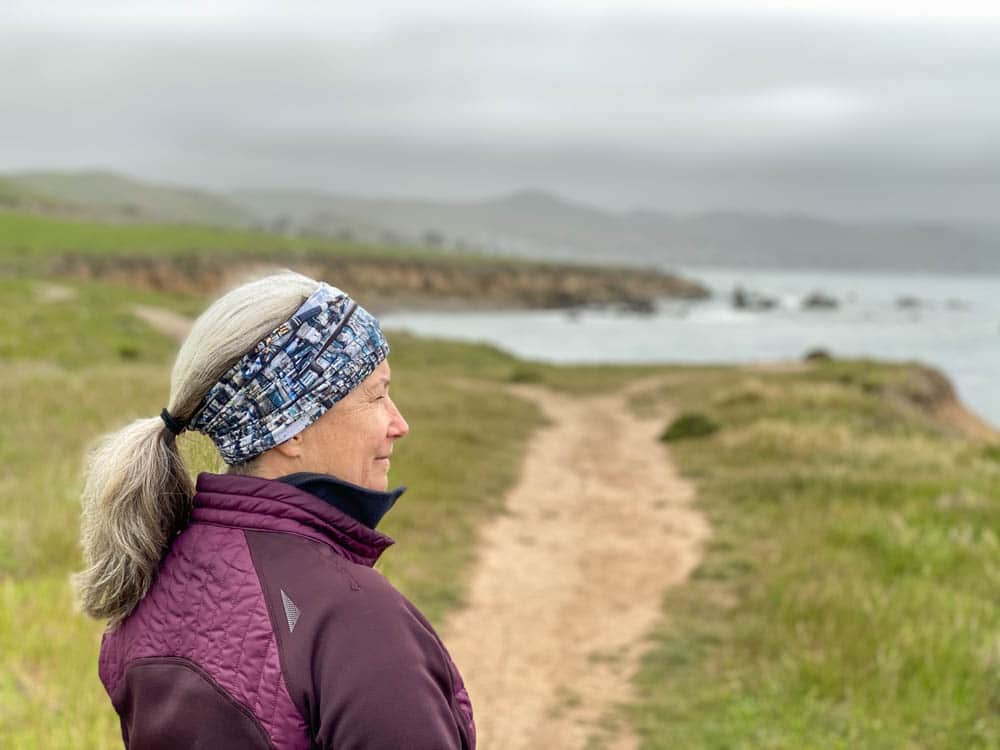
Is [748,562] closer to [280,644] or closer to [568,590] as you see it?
[568,590]

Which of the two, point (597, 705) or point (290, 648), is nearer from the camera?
point (290, 648)

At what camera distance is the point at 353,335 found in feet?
6.84

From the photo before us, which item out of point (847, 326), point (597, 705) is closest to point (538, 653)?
point (597, 705)

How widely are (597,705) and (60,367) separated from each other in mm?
19047

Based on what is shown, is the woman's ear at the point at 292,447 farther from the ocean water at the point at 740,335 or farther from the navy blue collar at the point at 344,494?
the ocean water at the point at 740,335

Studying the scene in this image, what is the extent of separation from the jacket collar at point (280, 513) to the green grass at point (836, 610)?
15.9 feet

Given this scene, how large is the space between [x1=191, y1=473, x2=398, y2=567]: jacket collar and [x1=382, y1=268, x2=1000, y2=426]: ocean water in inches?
1335

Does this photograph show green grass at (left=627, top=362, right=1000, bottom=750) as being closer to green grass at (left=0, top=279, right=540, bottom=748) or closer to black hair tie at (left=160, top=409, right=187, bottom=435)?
green grass at (left=0, top=279, right=540, bottom=748)

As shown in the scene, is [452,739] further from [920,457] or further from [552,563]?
[920,457]

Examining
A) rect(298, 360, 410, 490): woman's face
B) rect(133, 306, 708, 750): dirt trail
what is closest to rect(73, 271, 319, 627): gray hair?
rect(298, 360, 410, 490): woman's face

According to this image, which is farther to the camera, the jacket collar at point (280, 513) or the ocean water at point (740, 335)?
the ocean water at point (740, 335)

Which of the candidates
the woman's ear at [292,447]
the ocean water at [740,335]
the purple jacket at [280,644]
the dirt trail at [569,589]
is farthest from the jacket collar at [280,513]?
the ocean water at [740,335]

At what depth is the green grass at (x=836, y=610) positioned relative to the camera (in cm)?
630

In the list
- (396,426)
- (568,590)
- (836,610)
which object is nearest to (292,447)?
(396,426)
